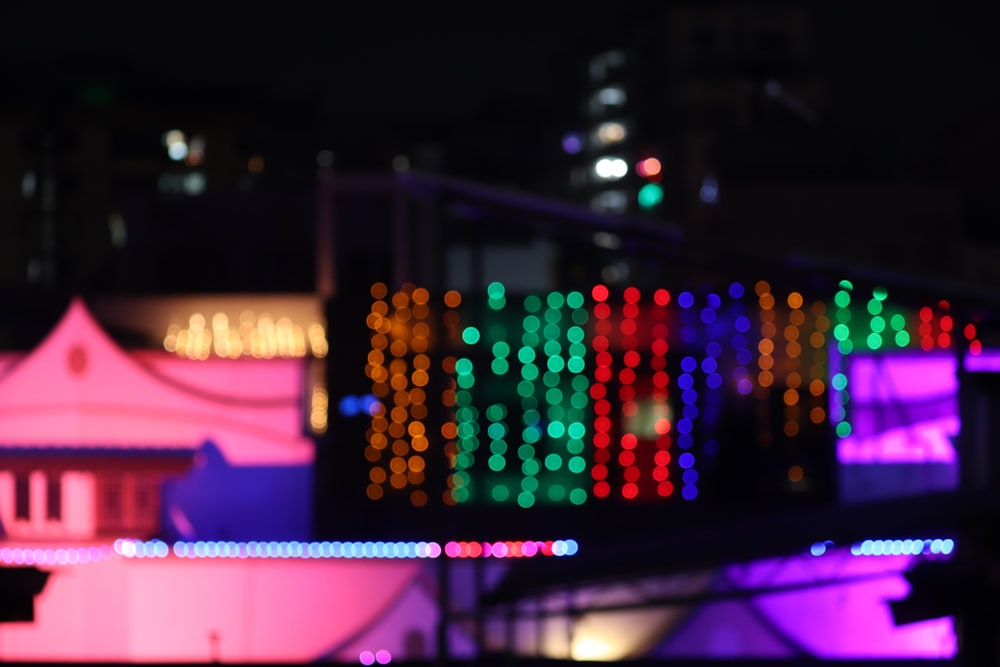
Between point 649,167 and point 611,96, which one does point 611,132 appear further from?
point 649,167

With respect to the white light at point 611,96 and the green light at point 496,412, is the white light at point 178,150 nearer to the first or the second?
the white light at point 611,96

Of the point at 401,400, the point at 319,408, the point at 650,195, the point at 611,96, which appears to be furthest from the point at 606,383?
the point at 611,96

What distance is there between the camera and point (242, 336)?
16344 millimetres

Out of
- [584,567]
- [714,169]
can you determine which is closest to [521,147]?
[714,169]

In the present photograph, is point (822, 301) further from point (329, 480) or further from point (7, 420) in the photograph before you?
point (7, 420)

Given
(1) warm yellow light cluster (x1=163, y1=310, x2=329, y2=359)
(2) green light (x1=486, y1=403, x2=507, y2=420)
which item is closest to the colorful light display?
(2) green light (x1=486, y1=403, x2=507, y2=420)

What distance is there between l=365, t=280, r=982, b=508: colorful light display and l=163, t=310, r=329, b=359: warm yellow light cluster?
489 centimetres

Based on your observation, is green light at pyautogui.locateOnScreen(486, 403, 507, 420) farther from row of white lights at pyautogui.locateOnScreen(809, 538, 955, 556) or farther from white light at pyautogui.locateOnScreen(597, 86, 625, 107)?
white light at pyautogui.locateOnScreen(597, 86, 625, 107)

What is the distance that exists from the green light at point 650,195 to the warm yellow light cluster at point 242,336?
6.72 metres

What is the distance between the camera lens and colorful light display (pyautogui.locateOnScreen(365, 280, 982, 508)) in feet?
35.8

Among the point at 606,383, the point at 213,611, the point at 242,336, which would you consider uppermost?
the point at 242,336

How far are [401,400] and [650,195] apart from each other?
2744 millimetres

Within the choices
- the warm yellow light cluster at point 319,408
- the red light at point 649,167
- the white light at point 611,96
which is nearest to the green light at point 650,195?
the red light at point 649,167

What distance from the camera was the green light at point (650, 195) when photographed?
31.7ft
